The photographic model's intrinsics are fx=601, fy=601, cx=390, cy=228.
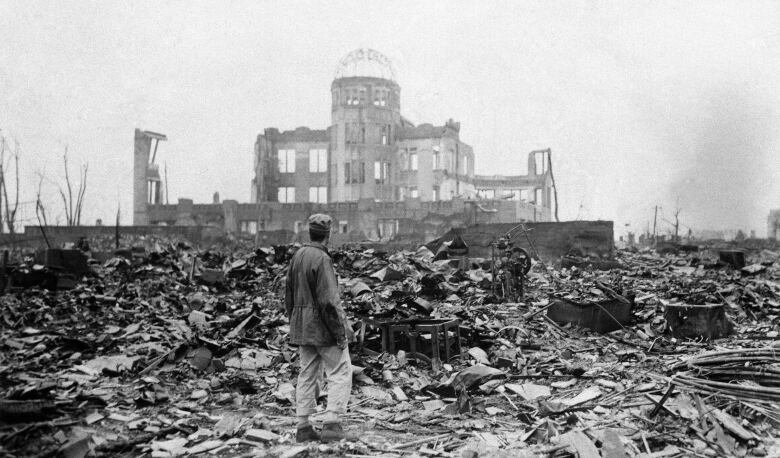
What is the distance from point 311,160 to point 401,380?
47.0 metres

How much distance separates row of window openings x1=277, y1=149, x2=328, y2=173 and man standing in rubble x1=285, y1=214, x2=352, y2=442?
47.4 metres

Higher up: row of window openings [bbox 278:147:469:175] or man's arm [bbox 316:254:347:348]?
row of window openings [bbox 278:147:469:175]

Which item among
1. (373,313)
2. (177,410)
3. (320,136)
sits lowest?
(177,410)

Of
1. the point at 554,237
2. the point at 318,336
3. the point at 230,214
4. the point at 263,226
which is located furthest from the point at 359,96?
the point at 318,336

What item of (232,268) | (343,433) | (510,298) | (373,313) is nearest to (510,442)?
(343,433)

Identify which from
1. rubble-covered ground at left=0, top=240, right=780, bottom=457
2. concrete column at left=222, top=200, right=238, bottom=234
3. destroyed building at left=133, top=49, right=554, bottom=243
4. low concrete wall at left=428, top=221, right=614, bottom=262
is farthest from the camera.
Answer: destroyed building at left=133, top=49, right=554, bottom=243

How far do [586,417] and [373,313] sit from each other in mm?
4012

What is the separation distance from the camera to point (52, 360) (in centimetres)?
765

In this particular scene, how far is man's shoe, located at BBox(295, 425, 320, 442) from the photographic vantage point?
4852mm

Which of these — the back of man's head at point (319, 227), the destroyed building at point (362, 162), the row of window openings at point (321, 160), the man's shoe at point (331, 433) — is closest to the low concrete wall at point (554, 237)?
the back of man's head at point (319, 227)

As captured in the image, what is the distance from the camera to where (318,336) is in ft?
16.1

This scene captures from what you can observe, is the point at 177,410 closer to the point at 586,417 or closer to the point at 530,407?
the point at 530,407

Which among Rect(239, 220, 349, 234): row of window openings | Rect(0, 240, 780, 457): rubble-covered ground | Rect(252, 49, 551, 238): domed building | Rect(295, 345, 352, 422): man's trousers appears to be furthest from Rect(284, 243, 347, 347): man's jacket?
Rect(252, 49, 551, 238): domed building

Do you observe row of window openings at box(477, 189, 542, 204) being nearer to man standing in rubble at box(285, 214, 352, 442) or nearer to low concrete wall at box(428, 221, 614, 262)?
low concrete wall at box(428, 221, 614, 262)
